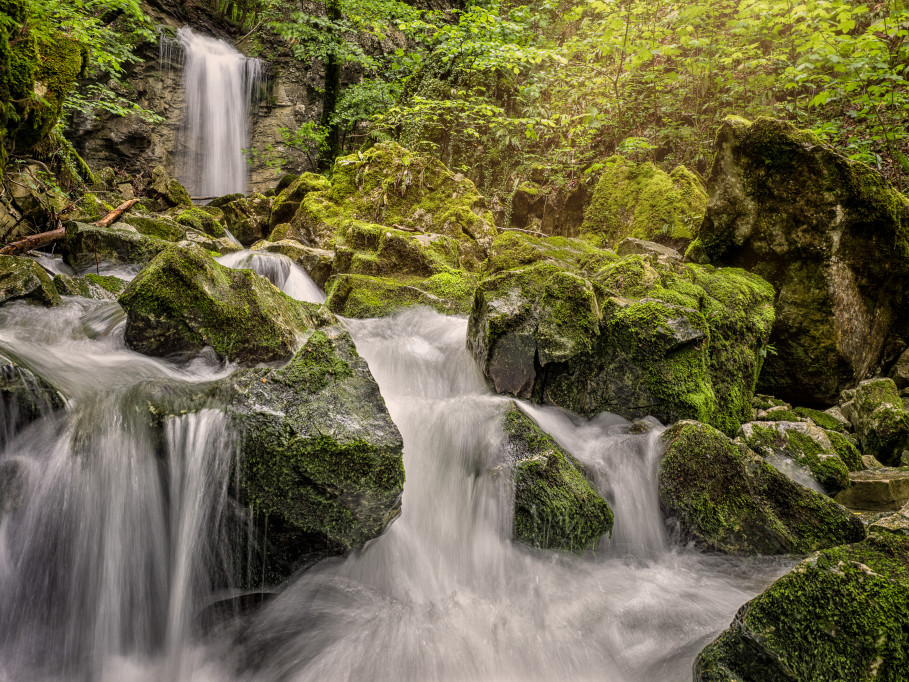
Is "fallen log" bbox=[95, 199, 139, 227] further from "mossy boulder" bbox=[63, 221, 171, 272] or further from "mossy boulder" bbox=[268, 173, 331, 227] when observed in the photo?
"mossy boulder" bbox=[268, 173, 331, 227]

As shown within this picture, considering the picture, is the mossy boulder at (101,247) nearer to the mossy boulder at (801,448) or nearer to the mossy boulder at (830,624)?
the mossy boulder at (830,624)

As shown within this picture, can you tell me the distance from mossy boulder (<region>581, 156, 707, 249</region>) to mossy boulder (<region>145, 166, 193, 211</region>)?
1010 centimetres

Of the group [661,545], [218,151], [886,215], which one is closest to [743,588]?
[661,545]

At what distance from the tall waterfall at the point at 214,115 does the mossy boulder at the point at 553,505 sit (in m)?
17.7

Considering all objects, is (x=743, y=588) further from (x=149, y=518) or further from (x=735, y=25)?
(x=735, y=25)

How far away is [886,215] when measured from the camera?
4.68 metres

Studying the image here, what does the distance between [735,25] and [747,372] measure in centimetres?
707

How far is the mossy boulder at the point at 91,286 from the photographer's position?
15.5 ft

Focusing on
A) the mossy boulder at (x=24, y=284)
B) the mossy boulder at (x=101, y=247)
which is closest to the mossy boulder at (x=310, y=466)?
the mossy boulder at (x=24, y=284)

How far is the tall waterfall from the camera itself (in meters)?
16.4

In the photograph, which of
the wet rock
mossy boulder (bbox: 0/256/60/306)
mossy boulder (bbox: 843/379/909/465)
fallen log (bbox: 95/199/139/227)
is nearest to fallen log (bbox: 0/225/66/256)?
mossy boulder (bbox: 0/256/60/306)

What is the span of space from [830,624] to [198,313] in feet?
13.9

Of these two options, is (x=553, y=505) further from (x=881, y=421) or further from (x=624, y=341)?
(x=881, y=421)

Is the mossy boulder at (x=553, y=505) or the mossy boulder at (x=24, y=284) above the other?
the mossy boulder at (x=24, y=284)
